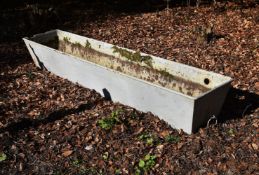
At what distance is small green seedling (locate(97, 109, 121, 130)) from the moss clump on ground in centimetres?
124

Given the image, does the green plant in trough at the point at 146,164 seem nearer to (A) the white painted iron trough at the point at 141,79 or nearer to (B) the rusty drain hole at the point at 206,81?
(A) the white painted iron trough at the point at 141,79

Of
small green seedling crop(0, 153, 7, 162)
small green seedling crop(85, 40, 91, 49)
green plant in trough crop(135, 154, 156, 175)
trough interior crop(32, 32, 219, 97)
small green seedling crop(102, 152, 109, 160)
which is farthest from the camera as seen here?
small green seedling crop(85, 40, 91, 49)

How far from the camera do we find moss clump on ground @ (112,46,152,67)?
252 inches

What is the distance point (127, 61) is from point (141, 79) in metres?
1.16

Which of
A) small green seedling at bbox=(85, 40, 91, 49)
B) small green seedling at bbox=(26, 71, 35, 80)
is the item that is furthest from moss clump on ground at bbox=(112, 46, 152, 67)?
small green seedling at bbox=(26, 71, 35, 80)

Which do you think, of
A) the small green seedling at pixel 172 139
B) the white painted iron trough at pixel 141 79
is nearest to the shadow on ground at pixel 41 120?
the white painted iron trough at pixel 141 79

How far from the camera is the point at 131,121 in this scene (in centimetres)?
558

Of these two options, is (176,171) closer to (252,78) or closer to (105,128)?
(105,128)

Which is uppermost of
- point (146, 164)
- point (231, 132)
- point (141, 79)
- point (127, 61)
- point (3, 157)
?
point (141, 79)

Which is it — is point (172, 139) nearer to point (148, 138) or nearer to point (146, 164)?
point (148, 138)

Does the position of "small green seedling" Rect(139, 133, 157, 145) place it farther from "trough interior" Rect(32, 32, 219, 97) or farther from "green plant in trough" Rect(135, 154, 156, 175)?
"trough interior" Rect(32, 32, 219, 97)

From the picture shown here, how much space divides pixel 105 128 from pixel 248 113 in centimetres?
225

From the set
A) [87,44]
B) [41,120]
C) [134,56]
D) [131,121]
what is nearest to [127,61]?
[134,56]

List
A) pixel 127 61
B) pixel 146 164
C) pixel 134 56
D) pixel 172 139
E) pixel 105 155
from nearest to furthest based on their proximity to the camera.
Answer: pixel 146 164, pixel 105 155, pixel 172 139, pixel 134 56, pixel 127 61
